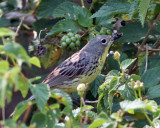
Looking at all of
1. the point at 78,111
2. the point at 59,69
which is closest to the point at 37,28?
the point at 59,69

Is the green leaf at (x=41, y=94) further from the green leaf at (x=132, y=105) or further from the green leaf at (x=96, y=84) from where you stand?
the green leaf at (x=96, y=84)

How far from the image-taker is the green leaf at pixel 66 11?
4.16m

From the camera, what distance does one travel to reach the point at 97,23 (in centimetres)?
415

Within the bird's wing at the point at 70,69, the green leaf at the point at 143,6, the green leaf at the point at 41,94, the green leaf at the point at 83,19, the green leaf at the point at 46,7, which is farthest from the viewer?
the green leaf at the point at 46,7

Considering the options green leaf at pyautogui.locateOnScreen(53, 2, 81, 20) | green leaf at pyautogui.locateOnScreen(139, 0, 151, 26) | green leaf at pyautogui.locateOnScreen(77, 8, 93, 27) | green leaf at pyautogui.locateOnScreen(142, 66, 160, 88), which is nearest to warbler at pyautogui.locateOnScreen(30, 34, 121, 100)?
green leaf at pyautogui.locateOnScreen(77, 8, 93, 27)

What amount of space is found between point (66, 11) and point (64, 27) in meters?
0.23

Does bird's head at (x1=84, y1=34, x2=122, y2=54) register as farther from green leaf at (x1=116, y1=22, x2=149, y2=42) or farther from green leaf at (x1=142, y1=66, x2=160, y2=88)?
green leaf at (x1=142, y1=66, x2=160, y2=88)

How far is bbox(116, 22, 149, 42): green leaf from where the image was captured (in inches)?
160

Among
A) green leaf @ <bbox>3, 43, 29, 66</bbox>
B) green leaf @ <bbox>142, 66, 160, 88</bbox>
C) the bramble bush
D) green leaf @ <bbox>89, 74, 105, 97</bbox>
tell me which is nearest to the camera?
green leaf @ <bbox>3, 43, 29, 66</bbox>

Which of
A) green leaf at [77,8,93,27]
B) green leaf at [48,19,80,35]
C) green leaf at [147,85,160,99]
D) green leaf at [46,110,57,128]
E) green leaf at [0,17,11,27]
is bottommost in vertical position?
green leaf at [0,17,11,27]

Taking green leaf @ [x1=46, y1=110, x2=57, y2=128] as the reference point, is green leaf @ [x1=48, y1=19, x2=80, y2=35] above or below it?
below

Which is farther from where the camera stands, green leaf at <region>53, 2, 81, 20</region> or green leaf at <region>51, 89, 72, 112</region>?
green leaf at <region>53, 2, 81, 20</region>

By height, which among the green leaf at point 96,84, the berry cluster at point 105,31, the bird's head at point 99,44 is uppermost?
the berry cluster at point 105,31

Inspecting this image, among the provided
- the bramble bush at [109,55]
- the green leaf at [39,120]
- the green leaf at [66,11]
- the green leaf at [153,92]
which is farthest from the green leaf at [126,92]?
the green leaf at [66,11]
